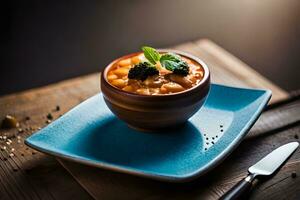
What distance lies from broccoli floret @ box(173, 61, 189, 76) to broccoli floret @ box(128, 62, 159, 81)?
0.05 m

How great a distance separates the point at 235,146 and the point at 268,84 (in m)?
0.50

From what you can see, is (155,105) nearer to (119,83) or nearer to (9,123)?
(119,83)

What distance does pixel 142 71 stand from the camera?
1229mm

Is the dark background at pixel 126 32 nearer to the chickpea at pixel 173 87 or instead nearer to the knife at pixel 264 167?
the chickpea at pixel 173 87

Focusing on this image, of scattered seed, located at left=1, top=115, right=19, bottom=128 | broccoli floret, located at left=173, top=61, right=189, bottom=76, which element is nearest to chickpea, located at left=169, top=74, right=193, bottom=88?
broccoli floret, located at left=173, top=61, right=189, bottom=76

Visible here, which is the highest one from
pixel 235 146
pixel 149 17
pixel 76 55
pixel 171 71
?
pixel 171 71

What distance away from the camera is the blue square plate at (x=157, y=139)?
1153 millimetres

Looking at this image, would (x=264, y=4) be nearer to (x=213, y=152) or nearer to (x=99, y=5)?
(x=99, y=5)

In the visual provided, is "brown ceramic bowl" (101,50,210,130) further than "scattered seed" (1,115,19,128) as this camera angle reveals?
No

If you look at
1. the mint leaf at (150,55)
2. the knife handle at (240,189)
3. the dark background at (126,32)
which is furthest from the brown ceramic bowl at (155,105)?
the dark background at (126,32)

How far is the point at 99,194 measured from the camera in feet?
3.67

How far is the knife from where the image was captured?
108 cm

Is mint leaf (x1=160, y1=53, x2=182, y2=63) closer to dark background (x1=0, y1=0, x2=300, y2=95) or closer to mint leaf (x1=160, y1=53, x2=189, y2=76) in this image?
mint leaf (x1=160, y1=53, x2=189, y2=76)

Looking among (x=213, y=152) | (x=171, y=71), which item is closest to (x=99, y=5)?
A: (x=171, y=71)
